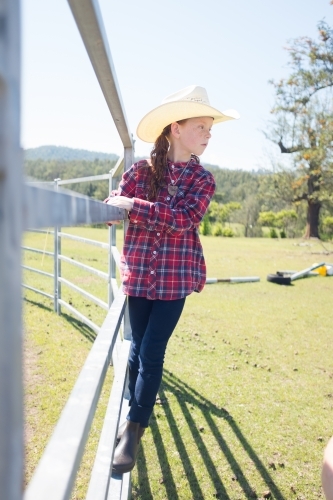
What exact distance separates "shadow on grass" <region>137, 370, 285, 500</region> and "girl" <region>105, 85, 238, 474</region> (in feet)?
1.69

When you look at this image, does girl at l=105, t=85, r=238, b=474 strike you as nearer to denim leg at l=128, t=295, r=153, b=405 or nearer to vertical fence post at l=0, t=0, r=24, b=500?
denim leg at l=128, t=295, r=153, b=405

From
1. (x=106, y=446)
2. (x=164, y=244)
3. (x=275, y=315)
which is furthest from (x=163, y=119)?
(x=275, y=315)

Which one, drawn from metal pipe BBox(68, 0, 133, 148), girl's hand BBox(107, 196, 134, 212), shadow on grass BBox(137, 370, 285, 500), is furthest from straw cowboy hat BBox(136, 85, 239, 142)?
shadow on grass BBox(137, 370, 285, 500)

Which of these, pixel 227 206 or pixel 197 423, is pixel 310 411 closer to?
pixel 197 423

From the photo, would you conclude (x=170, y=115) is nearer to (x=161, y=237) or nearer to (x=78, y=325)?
(x=161, y=237)

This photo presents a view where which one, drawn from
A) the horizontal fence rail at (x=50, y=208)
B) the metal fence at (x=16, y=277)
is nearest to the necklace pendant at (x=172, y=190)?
the metal fence at (x=16, y=277)

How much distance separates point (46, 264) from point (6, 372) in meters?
10.0

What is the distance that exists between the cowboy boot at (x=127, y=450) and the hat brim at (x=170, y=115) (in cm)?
127

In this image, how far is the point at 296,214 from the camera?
36.4 m

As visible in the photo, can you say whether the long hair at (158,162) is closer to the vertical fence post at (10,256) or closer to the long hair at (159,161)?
the long hair at (159,161)

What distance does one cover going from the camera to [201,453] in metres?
2.50

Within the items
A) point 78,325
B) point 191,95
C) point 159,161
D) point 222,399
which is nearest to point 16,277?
point 159,161

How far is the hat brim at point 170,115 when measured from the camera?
2.10 m

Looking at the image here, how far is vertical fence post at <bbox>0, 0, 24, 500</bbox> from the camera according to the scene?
325 mm
